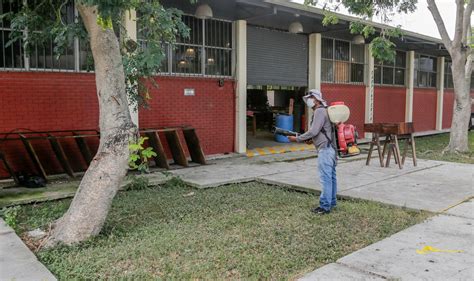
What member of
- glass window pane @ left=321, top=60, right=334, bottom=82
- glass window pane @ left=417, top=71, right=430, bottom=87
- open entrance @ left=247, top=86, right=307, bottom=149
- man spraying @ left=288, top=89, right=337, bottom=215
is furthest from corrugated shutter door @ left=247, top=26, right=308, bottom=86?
glass window pane @ left=417, top=71, right=430, bottom=87

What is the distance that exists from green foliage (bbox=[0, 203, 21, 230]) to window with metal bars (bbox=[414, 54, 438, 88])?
17774 mm

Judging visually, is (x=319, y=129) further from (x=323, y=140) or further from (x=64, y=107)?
(x=64, y=107)

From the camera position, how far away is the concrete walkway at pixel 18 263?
3.64 metres

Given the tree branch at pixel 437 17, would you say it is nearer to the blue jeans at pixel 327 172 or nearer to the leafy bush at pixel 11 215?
the blue jeans at pixel 327 172

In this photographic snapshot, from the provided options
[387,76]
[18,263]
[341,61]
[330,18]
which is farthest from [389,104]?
[18,263]

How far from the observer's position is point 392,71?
17.6 metres

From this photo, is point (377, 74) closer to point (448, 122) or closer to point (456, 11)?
point (456, 11)

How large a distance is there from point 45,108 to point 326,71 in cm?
948

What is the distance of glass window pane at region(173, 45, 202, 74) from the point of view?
10297 millimetres

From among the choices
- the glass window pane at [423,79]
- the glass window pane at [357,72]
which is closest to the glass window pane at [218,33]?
the glass window pane at [357,72]

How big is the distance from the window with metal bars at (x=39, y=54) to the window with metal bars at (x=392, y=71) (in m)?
12.0

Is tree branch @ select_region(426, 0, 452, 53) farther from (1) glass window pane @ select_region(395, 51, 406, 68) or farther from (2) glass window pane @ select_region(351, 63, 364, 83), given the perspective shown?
(1) glass window pane @ select_region(395, 51, 406, 68)

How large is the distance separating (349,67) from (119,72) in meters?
12.1

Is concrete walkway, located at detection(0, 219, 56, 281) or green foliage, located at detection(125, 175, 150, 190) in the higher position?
green foliage, located at detection(125, 175, 150, 190)
